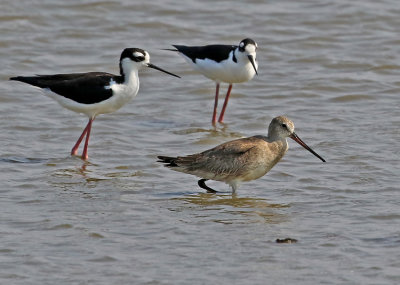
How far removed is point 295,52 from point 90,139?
5042 millimetres

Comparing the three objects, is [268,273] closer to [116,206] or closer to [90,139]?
[116,206]

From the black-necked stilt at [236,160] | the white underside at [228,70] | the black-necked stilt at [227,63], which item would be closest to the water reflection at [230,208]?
the black-necked stilt at [236,160]

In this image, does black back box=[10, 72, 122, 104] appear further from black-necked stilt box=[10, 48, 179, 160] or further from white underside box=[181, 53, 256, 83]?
white underside box=[181, 53, 256, 83]

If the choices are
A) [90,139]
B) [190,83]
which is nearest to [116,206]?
[90,139]

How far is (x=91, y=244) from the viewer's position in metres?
7.87

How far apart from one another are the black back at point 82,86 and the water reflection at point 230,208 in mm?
2204

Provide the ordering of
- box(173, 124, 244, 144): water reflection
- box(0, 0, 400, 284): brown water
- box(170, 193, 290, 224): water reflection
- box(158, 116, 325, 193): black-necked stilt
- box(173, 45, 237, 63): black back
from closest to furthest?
1. box(0, 0, 400, 284): brown water
2. box(170, 193, 290, 224): water reflection
3. box(158, 116, 325, 193): black-necked stilt
4. box(173, 124, 244, 144): water reflection
5. box(173, 45, 237, 63): black back

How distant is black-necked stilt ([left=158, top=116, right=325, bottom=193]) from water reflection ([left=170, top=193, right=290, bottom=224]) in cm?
22

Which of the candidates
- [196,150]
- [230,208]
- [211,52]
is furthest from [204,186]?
[211,52]

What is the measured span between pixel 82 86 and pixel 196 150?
1.54m

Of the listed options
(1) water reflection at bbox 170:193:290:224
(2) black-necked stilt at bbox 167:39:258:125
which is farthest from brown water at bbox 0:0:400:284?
(2) black-necked stilt at bbox 167:39:258:125

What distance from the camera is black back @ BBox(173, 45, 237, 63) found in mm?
13211

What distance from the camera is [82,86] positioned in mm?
11211

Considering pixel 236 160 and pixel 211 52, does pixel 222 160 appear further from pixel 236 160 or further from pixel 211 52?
pixel 211 52
